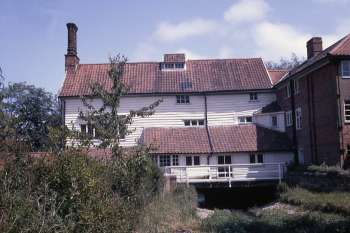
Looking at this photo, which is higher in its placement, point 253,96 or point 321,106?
point 253,96

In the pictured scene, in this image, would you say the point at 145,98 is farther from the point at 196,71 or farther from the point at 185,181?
the point at 185,181

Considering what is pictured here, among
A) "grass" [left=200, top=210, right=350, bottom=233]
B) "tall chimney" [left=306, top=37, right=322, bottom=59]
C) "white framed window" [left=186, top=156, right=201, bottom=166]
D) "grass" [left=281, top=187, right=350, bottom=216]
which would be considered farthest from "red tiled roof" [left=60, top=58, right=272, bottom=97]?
"grass" [left=200, top=210, right=350, bottom=233]

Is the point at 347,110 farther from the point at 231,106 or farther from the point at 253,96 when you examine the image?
the point at 231,106

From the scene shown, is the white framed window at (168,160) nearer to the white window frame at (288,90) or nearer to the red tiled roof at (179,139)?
the red tiled roof at (179,139)

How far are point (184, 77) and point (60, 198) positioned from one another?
33.8 meters

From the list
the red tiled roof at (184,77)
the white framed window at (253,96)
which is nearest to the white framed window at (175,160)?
the red tiled roof at (184,77)

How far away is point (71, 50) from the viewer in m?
45.1

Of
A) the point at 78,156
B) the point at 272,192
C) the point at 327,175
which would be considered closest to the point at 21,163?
the point at 78,156

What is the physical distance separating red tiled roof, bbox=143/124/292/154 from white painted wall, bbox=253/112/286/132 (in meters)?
1.03

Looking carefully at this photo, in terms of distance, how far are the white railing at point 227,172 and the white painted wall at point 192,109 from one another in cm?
680

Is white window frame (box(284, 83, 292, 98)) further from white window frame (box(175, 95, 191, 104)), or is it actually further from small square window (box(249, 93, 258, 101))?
white window frame (box(175, 95, 191, 104))

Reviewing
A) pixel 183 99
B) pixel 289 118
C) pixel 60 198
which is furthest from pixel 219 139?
pixel 60 198

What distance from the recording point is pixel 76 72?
4525cm

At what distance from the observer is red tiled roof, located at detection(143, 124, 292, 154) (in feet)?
124
